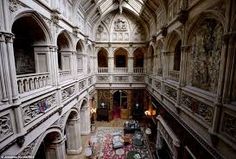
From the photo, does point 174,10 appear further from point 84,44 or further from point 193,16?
point 84,44

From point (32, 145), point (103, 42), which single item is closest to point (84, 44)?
point (103, 42)

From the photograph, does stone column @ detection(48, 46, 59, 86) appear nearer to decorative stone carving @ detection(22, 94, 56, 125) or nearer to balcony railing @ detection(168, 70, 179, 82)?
decorative stone carving @ detection(22, 94, 56, 125)

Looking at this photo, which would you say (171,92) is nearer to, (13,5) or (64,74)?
(64,74)

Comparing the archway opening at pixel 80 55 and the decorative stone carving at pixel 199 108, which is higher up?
the archway opening at pixel 80 55

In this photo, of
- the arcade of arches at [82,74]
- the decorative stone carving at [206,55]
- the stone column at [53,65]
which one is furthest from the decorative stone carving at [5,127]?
the decorative stone carving at [206,55]

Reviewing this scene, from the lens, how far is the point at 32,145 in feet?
15.1

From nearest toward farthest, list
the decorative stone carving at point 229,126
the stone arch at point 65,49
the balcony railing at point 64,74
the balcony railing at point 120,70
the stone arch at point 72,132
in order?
the decorative stone carving at point 229,126 < the balcony railing at point 64,74 < the stone arch at point 65,49 < the stone arch at point 72,132 < the balcony railing at point 120,70

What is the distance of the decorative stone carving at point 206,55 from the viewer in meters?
4.05

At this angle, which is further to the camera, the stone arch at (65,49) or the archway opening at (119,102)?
the archway opening at (119,102)

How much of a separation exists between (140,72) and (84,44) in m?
6.54

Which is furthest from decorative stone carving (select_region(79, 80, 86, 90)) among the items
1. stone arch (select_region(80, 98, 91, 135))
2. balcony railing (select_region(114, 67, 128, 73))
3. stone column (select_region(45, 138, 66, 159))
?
balcony railing (select_region(114, 67, 128, 73))

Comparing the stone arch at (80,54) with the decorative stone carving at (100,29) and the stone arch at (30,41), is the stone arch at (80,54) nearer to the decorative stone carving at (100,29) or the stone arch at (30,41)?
the stone arch at (30,41)

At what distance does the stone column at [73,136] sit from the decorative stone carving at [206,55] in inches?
283

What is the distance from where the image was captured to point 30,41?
5.90m
